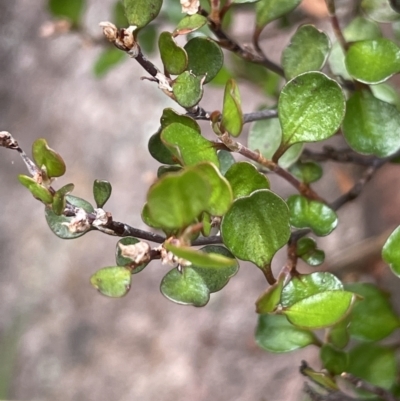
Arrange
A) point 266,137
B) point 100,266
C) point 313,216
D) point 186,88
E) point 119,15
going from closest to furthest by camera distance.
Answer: point 186,88
point 313,216
point 266,137
point 119,15
point 100,266

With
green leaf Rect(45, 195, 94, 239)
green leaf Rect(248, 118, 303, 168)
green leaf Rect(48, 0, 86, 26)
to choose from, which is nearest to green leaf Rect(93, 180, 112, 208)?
green leaf Rect(45, 195, 94, 239)

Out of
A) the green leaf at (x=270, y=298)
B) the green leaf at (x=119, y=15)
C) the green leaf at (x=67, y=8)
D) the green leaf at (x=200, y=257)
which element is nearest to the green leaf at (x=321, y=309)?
the green leaf at (x=270, y=298)

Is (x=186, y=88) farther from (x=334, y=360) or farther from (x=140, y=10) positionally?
(x=334, y=360)

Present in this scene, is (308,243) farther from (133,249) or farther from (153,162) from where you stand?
(153,162)

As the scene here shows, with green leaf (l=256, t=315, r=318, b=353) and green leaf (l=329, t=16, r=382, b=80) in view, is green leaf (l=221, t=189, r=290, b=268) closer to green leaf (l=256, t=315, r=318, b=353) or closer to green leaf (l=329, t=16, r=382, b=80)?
green leaf (l=256, t=315, r=318, b=353)

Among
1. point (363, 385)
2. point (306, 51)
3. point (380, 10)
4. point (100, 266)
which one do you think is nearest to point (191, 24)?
point (306, 51)

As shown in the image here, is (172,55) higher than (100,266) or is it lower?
higher
